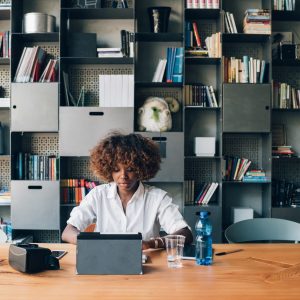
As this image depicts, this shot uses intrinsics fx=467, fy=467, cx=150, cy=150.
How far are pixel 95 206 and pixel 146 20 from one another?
2.40 metres

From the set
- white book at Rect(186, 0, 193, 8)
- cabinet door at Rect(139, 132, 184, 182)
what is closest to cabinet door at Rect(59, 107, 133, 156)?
cabinet door at Rect(139, 132, 184, 182)

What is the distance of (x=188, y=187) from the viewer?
4102 millimetres

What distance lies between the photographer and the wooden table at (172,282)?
4.96 ft

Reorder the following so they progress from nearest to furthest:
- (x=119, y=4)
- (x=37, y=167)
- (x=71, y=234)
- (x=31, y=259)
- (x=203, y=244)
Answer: (x=31, y=259), (x=203, y=244), (x=71, y=234), (x=37, y=167), (x=119, y=4)

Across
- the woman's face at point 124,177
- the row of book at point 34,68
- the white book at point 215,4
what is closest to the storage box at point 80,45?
the row of book at point 34,68

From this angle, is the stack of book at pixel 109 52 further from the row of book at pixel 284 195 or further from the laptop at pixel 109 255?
the laptop at pixel 109 255

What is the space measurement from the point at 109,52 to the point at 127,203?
1.99 meters

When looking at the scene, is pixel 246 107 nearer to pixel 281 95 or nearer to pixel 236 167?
A: pixel 281 95

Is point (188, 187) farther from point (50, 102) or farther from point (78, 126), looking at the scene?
point (50, 102)

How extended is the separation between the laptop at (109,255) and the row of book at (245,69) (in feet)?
8.59

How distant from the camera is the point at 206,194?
410 centimetres

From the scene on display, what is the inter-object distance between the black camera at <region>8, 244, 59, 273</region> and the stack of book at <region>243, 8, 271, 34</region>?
2.92 m

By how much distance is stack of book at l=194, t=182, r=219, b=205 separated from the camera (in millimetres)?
4090

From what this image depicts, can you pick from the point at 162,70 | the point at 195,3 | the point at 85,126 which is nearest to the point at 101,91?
the point at 85,126
